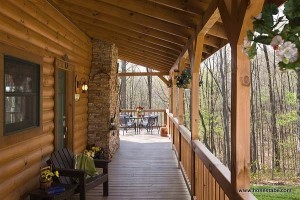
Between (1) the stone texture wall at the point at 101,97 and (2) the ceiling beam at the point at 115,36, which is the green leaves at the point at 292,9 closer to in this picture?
(2) the ceiling beam at the point at 115,36

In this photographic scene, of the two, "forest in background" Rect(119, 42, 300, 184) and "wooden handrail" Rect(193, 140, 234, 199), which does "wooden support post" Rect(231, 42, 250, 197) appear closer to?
"wooden handrail" Rect(193, 140, 234, 199)

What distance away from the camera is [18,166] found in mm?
3676

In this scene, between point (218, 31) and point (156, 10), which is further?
point (218, 31)

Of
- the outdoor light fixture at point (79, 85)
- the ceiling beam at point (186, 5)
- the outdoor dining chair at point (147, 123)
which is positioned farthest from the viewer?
the outdoor dining chair at point (147, 123)

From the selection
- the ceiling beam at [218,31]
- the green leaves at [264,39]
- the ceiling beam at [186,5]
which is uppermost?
the ceiling beam at [186,5]

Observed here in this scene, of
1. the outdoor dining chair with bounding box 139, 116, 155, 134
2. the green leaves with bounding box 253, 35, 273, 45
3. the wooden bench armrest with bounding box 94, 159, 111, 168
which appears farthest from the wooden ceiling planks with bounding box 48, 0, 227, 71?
the outdoor dining chair with bounding box 139, 116, 155, 134

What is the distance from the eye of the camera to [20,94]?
3709mm

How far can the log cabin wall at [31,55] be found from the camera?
3.36 metres

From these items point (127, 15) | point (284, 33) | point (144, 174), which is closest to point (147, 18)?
point (127, 15)

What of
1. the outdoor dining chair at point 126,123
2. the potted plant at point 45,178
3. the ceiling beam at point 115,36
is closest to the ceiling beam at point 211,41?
the ceiling beam at point 115,36

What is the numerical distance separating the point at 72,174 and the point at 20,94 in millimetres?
1313

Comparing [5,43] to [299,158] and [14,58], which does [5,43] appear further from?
[299,158]

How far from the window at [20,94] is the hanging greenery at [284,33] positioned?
2.73 meters

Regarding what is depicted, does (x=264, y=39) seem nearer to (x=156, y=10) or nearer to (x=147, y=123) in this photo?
(x=156, y=10)
